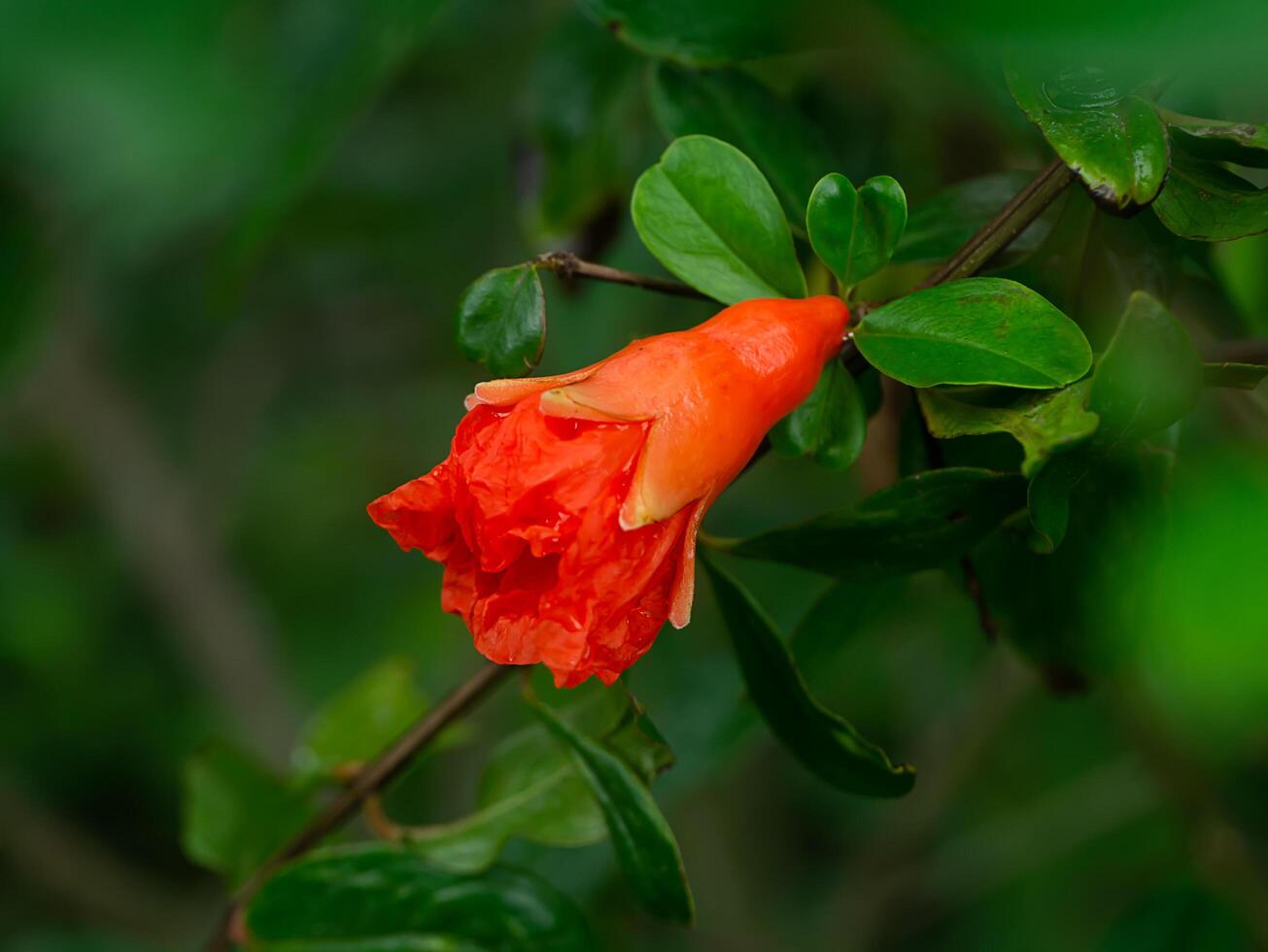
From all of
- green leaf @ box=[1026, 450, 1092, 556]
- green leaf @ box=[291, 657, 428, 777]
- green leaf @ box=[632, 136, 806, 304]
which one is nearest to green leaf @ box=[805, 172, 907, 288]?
green leaf @ box=[632, 136, 806, 304]

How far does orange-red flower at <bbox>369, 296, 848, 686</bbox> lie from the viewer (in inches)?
19.3

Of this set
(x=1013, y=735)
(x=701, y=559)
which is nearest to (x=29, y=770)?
(x=1013, y=735)

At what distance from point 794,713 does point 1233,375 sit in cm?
26

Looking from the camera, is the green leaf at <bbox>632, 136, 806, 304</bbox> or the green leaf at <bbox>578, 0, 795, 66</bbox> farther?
the green leaf at <bbox>578, 0, 795, 66</bbox>

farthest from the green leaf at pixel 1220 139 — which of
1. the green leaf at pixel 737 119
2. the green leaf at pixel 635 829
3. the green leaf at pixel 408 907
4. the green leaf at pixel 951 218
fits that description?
the green leaf at pixel 408 907

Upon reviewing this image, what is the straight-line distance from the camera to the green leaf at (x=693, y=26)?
2.24 feet

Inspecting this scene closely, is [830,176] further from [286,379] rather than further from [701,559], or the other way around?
[286,379]

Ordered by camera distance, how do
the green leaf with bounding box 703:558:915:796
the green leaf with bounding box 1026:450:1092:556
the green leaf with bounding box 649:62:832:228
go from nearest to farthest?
1. the green leaf with bounding box 1026:450:1092:556
2. the green leaf with bounding box 703:558:915:796
3. the green leaf with bounding box 649:62:832:228

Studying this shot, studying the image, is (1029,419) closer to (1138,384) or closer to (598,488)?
(1138,384)

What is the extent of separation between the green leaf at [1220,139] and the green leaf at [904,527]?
0.54ft

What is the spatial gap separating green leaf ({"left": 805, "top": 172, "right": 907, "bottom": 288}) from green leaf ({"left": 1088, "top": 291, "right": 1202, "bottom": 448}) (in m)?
0.12

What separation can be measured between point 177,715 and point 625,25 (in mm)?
1860

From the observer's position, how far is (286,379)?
2451 millimetres

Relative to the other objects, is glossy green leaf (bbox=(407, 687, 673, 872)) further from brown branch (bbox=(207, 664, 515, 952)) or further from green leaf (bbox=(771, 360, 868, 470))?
green leaf (bbox=(771, 360, 868, 470))
